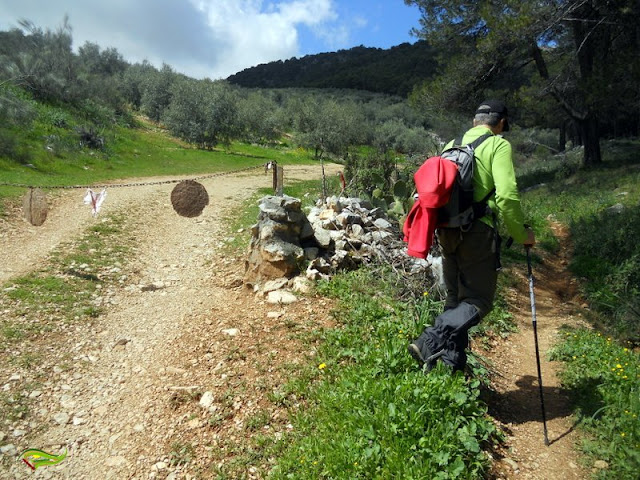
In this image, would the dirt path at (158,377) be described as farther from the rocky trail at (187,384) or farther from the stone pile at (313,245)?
the stone pile at (313,245)

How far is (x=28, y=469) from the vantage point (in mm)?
3559

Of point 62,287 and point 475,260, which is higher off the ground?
point 475,260

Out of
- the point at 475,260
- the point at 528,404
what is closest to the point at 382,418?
the point at 475,260

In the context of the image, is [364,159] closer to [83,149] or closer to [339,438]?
[339,438]

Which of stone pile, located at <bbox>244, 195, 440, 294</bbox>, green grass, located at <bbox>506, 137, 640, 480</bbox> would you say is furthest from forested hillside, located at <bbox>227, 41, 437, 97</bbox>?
stone pile, located at <bbox>244, 195, 440, 294</bbox>

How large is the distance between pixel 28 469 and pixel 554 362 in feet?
16.4

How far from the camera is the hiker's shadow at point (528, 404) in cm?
369

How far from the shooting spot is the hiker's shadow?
3689 mm

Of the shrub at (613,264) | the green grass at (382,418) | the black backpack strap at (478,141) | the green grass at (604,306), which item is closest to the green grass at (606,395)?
the green grass at (604,306)

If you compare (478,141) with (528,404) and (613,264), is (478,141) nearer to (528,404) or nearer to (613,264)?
(528,404)

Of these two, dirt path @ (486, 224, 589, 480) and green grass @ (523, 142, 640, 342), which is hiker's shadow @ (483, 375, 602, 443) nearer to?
dirt path @ (486, 224, 589, 480)

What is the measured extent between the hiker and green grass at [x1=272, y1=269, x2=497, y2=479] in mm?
232

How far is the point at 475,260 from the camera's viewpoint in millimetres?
3465

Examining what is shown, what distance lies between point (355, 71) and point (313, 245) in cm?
9817
